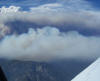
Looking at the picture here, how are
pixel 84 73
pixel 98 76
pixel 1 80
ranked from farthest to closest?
pixel 1 80
pixel 84 73
pixel 98 76

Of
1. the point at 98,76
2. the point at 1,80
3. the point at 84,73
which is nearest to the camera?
the point at 98,76

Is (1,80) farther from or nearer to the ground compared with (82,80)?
nearer to the ground

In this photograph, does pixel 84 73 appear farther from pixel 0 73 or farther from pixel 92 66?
pixel 0 73

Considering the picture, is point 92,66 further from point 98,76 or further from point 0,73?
point 0,73

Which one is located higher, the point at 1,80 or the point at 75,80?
the point at 75,80

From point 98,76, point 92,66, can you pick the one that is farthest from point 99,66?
point 98,76

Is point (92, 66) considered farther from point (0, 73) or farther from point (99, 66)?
point (0, 73)

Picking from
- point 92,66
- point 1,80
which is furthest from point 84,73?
point 1,80

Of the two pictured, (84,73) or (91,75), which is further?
(84,73)
